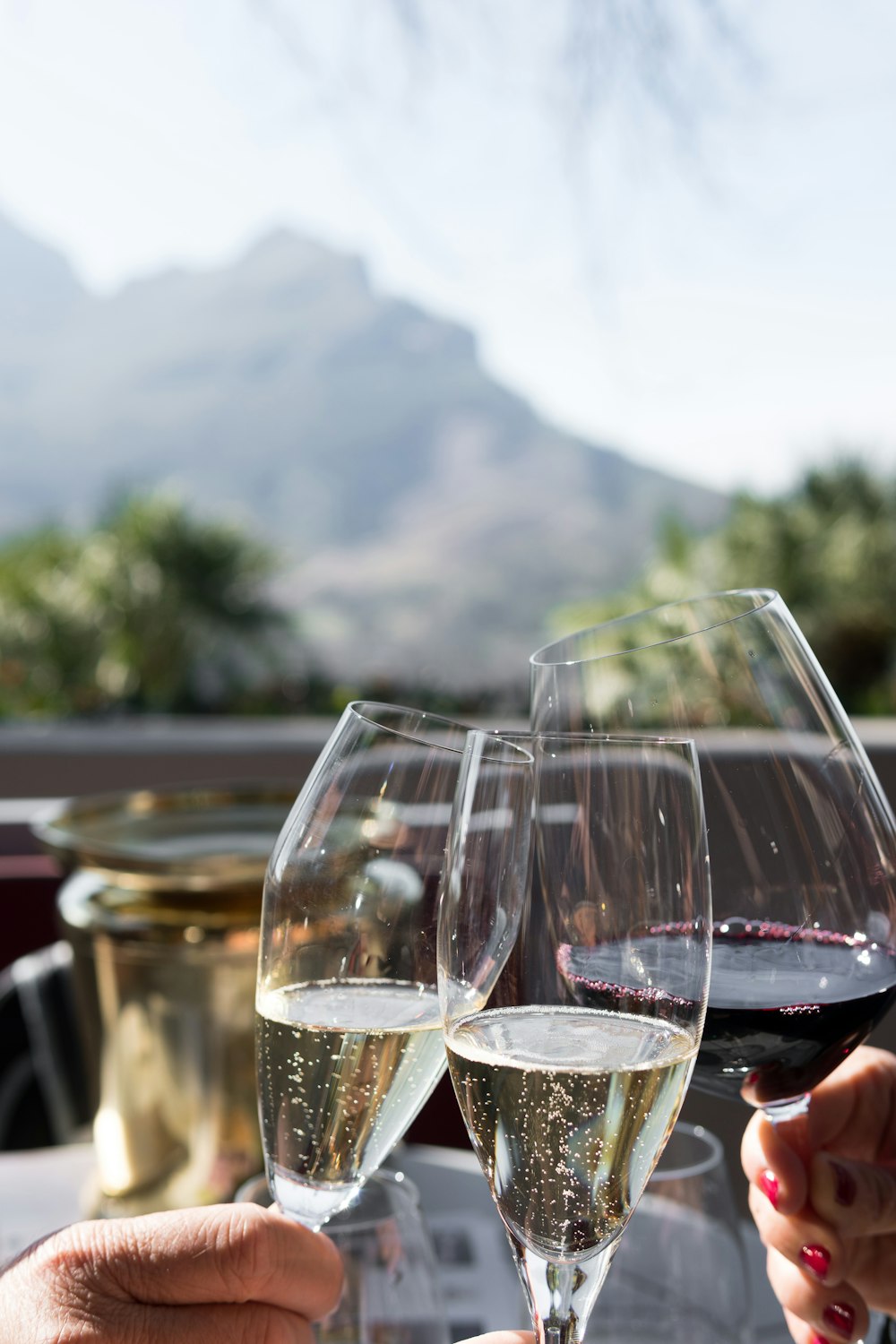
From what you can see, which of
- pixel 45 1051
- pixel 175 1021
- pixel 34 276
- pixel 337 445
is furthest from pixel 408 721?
pixel 34 276

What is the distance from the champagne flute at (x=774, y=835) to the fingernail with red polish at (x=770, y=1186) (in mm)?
81

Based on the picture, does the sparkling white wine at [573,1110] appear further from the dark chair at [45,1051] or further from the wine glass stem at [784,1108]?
the dark chair at [45,1051]

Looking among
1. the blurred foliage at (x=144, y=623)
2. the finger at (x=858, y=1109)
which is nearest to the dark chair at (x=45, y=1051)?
the finger at (x=858, y=1109)

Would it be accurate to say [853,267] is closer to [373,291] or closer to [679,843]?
[373,291]

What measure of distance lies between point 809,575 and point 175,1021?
14.1 meters

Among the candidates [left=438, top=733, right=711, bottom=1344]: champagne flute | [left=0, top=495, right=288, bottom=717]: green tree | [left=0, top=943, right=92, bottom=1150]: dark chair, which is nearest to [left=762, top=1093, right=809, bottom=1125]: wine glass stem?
[left=438, top=733, right=711, bottom=1344]: champagne flute

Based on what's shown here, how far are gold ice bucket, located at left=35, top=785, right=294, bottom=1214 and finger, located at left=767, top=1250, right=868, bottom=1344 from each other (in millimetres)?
415

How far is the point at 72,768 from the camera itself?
6.36 meters

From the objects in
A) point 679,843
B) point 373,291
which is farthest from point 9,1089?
point 373,291

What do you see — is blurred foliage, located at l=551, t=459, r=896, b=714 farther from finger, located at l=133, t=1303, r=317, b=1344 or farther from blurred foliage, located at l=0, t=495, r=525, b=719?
finger, located at l=133, t=1303, r=317, b=1344

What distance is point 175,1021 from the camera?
91cm

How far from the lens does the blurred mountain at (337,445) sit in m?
38.1

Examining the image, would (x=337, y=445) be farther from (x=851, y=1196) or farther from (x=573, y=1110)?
(x=573, y=1110)

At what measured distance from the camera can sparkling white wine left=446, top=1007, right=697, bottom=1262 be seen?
0.44m
